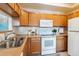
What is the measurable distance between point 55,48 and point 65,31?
1254mm

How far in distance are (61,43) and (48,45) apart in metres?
0.68

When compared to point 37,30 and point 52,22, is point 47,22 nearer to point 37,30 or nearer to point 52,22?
point 52,22

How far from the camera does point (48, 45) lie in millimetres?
4430

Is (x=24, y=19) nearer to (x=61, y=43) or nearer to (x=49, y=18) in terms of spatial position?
(x=49, y=18)

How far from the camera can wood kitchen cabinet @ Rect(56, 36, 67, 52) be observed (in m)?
4.70

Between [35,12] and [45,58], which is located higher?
[35,12]

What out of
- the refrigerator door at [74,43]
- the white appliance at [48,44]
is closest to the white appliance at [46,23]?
the white appliance at [48,44]

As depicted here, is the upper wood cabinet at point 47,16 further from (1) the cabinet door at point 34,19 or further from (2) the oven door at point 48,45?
(2) the oven door at point 48,45

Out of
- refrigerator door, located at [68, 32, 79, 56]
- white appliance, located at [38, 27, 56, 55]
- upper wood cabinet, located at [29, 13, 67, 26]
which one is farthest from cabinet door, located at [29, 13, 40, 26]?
refrigerator door, located at [68, 32, 79, 56]

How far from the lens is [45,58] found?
2.66ft

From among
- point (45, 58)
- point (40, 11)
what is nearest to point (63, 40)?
point (40, 11)

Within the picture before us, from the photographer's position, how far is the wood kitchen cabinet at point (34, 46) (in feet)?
13.6

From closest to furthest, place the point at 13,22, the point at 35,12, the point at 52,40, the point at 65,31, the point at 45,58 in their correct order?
the point at 45,58 < the point at 13,22 < the point at 52,40 < the point at 35,12 < the point at 65,31

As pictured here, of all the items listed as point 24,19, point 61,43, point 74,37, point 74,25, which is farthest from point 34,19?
point 74,37
